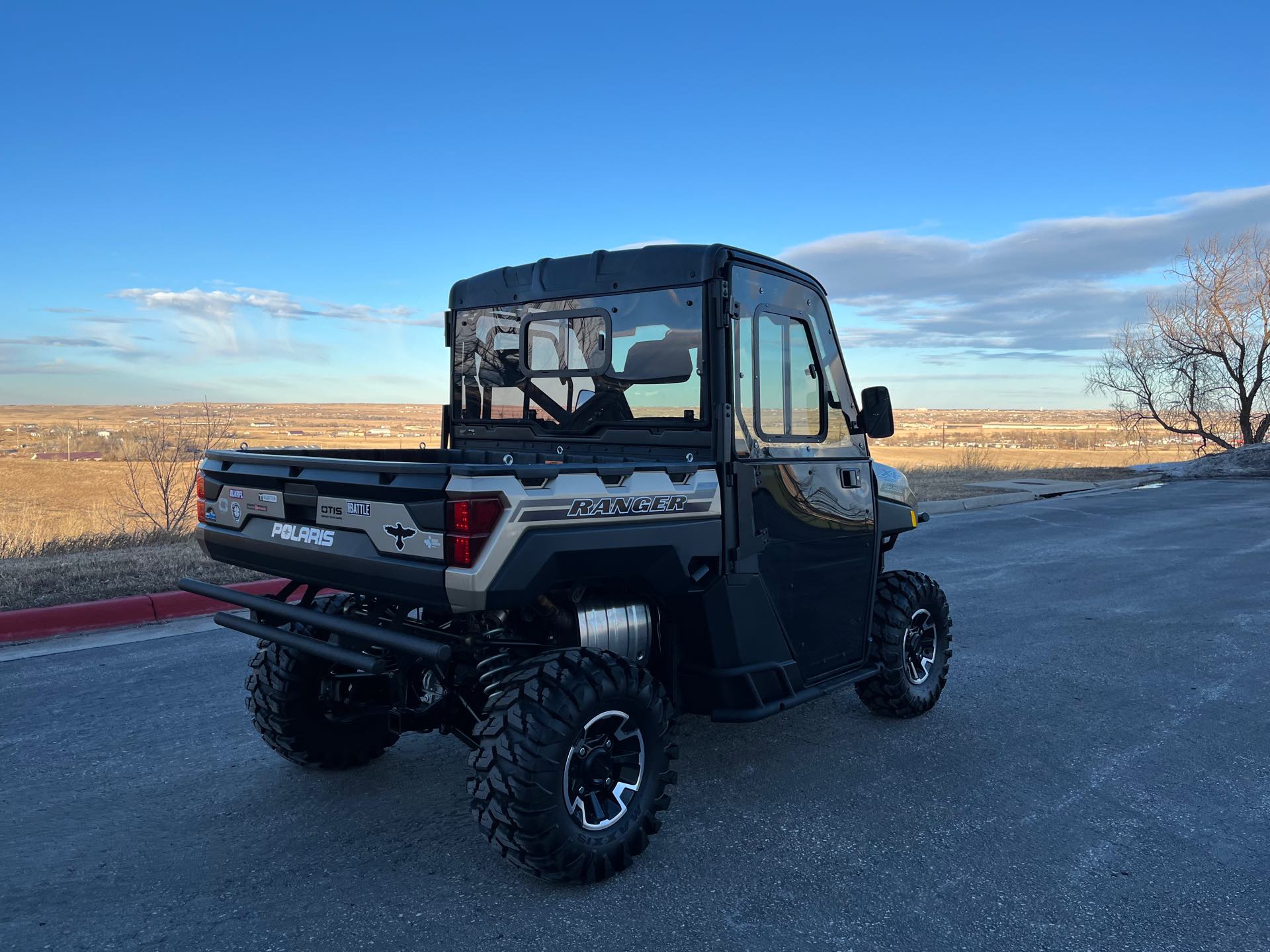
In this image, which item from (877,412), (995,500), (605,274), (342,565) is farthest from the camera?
(995,500)

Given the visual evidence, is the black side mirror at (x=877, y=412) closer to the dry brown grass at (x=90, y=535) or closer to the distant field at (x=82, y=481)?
the dry brown grass at (x=90, y=535)

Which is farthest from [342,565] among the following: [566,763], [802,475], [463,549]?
[802,475]

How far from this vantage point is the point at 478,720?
3291mm

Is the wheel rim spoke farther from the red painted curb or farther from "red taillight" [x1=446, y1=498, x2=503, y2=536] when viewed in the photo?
the red painted curb

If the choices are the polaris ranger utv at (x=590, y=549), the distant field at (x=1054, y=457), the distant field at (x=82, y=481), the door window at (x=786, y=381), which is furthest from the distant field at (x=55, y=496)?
the distant field at (x=1054, y=457)

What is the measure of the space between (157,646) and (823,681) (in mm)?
4774

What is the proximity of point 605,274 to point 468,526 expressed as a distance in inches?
67.2

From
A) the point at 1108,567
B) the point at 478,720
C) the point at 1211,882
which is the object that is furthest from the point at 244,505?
the point at 1108,567

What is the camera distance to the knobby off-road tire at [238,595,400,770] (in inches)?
157

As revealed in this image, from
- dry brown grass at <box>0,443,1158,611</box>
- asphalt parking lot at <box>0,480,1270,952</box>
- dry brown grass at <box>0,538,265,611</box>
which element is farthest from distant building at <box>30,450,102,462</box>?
asphalt parking lot at <box>0,480,1270,952</box>

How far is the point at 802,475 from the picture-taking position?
411 centimetres

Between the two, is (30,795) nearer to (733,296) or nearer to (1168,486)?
A: (733,296)

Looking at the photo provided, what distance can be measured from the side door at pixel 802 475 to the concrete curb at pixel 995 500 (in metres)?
9.66

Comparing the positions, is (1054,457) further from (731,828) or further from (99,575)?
(731,828)
